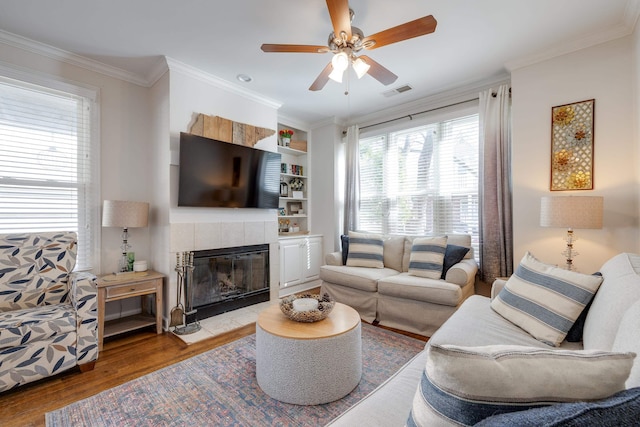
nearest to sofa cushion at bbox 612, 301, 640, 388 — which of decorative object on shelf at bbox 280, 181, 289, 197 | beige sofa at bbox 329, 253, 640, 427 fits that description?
beige sofa at bbox 329, 253, 640, 427

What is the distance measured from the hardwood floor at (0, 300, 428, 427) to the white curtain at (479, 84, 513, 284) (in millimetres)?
1208

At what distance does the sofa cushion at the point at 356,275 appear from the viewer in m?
3.10

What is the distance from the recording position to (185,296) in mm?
2988

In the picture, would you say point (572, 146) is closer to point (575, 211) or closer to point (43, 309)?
point (575, 211)

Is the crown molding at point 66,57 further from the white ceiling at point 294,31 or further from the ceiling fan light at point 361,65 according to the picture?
the ceiling fan light at point 361,65

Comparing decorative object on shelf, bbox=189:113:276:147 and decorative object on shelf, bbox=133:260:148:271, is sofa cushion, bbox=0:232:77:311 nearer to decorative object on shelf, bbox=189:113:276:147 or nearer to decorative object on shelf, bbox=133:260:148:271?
decorative object on shelf, bbox=133:260:148:271

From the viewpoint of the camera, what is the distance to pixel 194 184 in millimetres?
3037

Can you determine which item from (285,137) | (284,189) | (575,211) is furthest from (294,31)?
(575,211)

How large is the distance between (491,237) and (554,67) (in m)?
1.74

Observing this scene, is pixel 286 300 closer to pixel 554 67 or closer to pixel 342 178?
pixel 342 178

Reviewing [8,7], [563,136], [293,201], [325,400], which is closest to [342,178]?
[293,201]

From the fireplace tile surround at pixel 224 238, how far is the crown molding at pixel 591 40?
3.30 m

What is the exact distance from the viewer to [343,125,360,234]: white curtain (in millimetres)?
4438

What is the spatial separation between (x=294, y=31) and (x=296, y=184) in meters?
2.63
